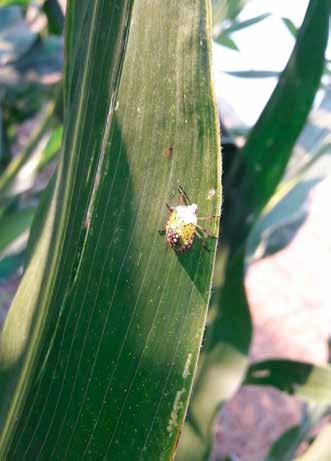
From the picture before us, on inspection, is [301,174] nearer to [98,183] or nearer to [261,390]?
[98,183]

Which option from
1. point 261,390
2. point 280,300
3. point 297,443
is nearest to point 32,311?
point 297,443

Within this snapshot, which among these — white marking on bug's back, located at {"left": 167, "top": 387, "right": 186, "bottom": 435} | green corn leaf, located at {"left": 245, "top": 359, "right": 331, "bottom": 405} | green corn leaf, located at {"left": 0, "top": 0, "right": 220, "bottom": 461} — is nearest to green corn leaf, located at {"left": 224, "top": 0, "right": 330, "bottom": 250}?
green corn leaf, located at {"left": 245, "top": 359, "right": 331, "bottom": 405}

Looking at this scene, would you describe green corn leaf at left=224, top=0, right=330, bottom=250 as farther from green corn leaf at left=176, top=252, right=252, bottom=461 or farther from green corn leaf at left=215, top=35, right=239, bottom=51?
green corn leaf at left=215, top=35, right=239, bottom=51

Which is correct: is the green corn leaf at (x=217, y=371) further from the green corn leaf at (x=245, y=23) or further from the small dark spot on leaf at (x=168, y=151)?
the small dark spot on leaf at (x=168, y=151)

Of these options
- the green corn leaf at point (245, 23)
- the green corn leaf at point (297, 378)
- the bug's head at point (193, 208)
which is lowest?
the green corn leaf at point (297, 378)

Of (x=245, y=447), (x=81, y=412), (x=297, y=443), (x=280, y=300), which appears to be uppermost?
(x=81, y=412)

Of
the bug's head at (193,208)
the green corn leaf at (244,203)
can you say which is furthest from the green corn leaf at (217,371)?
the bug's head at (193,208)

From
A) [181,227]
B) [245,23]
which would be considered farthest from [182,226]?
[245,23]

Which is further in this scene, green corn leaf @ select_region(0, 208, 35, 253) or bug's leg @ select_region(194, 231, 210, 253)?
green corn leaf @ select_region(0, 208, 35, 253)
